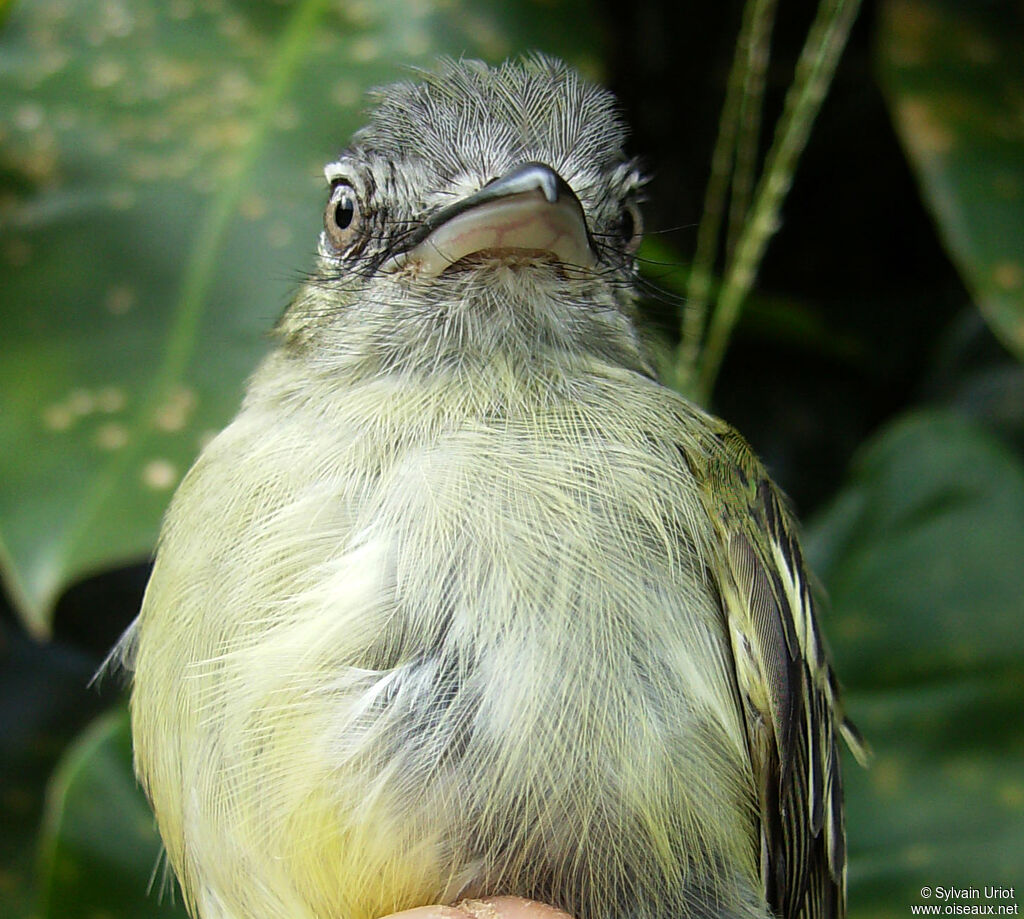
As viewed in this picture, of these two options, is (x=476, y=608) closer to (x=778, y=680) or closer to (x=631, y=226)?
(x=778, y=680)

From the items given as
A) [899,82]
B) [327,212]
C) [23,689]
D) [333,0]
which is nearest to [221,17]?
A: [333,0]

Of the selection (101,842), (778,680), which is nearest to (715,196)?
(778,680)

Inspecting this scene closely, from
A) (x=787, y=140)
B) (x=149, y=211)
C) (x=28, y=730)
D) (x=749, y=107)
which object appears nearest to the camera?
(x=787, y=140)

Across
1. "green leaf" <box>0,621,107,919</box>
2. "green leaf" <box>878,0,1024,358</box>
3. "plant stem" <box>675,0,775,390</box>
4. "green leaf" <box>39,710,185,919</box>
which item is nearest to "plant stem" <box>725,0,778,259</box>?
"plant stem" <box>675,0,775,390</box>

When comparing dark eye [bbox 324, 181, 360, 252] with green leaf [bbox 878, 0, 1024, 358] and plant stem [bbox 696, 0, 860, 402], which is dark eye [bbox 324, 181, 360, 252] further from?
green leaf [bbox 878, 0, 1024, 358]

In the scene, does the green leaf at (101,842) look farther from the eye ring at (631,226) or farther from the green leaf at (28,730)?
the eye ring at (631,226)

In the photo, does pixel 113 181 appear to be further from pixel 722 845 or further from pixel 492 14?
pixel 722 845
